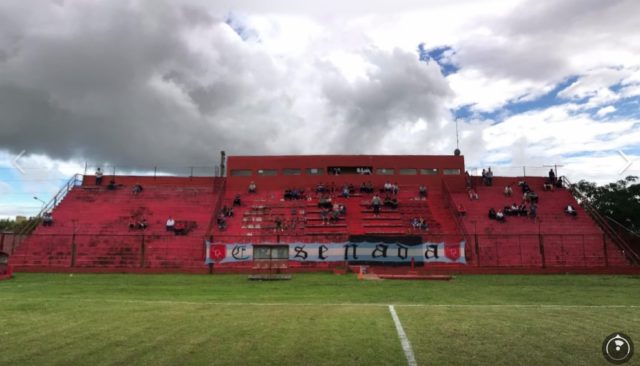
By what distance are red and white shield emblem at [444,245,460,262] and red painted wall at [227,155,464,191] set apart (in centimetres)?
1433

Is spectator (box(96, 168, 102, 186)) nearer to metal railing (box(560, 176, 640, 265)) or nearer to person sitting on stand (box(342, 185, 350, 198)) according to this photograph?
person sitting on stand (box(342, 185, 350, 198))

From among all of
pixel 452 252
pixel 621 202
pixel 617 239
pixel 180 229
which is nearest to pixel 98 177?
pixel 180 229

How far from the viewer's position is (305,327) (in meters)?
9.24

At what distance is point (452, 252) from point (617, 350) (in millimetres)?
21869

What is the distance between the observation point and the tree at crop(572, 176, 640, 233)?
4559cm

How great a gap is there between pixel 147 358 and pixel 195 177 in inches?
1474

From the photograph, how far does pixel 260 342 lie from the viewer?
25.8 ft

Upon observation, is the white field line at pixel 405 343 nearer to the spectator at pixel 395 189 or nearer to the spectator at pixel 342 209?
the spectator at pixel 342 209

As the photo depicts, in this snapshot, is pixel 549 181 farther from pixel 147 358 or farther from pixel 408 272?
pixel 147 358

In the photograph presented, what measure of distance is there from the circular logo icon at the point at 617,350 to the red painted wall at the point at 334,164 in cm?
3498

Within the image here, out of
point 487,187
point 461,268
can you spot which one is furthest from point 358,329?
point 487,187

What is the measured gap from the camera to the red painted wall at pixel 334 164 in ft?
139

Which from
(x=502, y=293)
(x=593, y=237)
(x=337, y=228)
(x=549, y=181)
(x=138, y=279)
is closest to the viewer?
(x=502, y=293)

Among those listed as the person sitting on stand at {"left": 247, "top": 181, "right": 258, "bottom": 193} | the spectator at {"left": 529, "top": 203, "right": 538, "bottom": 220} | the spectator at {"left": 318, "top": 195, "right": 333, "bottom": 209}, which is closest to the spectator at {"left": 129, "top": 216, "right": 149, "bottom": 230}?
the person sitting on stand at {"left": 247, "top": 181, "right": 258, "bottom": 193}
